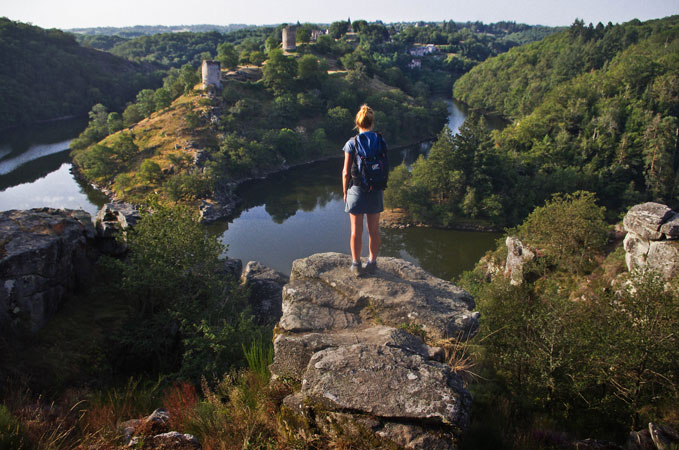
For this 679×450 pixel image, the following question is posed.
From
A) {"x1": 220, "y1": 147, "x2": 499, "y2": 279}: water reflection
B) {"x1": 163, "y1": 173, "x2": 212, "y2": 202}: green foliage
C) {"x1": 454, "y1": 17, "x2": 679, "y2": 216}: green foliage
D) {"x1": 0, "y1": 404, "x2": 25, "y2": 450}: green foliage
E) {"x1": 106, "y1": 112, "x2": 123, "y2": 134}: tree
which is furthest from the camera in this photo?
{"x1": 106, "y1": 112, "x2": 123, "y2": 134}: tree

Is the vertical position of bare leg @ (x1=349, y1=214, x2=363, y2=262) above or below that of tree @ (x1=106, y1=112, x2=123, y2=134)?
above

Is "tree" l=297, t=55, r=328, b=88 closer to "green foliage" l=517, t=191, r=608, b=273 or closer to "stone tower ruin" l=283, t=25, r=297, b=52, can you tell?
"stone tower ruin" l=283, t=25, r=297, b=52

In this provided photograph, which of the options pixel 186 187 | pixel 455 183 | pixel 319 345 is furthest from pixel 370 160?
pixel 186 187

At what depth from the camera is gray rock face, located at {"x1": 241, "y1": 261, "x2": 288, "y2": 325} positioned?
17.2m

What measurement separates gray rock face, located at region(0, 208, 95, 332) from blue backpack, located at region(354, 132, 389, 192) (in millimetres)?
9039

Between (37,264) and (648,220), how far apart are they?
19.7m

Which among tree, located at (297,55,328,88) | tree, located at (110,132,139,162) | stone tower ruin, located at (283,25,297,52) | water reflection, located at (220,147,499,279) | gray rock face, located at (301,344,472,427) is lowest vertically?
water reflection, located at (220,147,499,279)

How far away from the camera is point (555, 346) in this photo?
25.2 feet

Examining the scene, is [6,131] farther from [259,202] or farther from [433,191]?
[433,191]

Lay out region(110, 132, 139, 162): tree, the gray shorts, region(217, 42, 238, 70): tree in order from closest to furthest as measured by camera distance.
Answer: the gray shorts
region(110, 132, 139, 162): tree
region(217, 42, 238, 70): tree

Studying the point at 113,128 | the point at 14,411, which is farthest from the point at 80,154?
the point at 14,411

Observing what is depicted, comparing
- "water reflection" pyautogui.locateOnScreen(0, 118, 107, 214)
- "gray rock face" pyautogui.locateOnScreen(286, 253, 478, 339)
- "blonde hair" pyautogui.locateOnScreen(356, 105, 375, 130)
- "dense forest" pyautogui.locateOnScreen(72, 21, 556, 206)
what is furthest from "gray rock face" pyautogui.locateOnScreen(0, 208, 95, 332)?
"dense forest" pyautogui.locateOnScreen(72, 21, 556, 206)

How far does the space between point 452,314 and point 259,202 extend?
41500 millimetres

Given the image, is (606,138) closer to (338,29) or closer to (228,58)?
(228,58)
